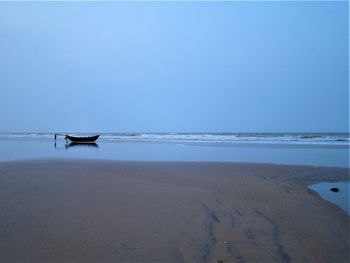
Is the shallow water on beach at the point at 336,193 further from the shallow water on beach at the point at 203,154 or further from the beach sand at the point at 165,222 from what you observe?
the shallow water on beach at the point at 203,154

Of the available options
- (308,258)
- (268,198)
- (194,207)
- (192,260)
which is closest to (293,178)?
(268,198)

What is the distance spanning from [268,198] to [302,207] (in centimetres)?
97

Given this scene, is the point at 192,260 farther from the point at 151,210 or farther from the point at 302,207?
the point at 302,207

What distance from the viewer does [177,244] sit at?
488 cm

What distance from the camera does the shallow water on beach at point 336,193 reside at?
7961 mm

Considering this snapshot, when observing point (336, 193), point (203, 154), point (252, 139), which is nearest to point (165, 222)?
point (336, 193)

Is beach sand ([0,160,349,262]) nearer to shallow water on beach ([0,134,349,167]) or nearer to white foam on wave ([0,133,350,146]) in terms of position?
shallow water on beach ([0,134,349,167])

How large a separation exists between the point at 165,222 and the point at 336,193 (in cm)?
562

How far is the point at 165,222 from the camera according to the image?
5.91 m

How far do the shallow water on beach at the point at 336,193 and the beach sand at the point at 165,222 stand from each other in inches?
12.6

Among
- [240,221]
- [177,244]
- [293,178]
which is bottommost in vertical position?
[177,244]

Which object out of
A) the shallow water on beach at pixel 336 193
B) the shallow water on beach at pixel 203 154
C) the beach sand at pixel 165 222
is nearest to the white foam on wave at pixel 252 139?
the shallow water on beach at pixel 203 154

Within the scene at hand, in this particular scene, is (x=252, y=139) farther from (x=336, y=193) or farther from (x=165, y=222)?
(x=165, y=222)

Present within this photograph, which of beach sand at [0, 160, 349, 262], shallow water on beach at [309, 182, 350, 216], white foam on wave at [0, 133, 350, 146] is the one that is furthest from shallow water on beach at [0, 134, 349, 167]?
white foam on wave at [0, 133, 350, 146]
